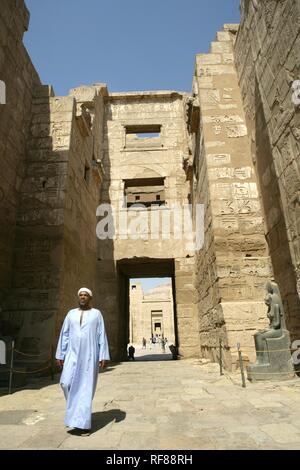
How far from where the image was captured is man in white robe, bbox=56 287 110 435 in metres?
2.74

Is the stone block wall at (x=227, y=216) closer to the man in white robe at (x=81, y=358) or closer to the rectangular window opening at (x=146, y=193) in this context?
the man in white robe at (x=81, y=358)

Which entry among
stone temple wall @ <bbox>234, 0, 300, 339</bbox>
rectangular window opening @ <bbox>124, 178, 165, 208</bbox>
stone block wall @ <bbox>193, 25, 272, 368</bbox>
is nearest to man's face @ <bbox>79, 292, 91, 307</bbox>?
stone temple wall @ <bbox>234, 0, 300, 339</bbox>

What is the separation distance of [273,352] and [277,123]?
4105 millimetres

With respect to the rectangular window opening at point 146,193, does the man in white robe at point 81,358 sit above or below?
below

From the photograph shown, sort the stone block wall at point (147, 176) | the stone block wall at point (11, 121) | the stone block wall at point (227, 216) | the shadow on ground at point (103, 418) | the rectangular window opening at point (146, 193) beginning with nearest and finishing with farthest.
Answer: the shadow on ground at point (103, 418) → the stone block wall at point (227, 216) → the stone block wall at point (11, 121) → the stone block wall at point (147, 176) → the rectangular window opening at point (146, 193)

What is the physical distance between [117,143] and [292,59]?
9.10 meters

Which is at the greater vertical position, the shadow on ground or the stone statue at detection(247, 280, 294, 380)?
the stone statue at detection(247, 280, 294, 380)

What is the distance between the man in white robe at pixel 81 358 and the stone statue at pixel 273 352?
2821 millimetres

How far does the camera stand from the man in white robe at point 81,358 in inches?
108

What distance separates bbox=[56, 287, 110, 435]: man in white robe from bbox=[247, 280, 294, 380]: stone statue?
282 centimetres

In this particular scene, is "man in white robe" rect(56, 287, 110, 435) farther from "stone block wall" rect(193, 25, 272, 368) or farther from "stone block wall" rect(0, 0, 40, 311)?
"stone block wall" rect(0, 0, 40, 311)

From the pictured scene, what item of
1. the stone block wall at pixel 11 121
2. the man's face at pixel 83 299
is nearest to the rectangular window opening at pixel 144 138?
the stone block wall at pixel 11 121

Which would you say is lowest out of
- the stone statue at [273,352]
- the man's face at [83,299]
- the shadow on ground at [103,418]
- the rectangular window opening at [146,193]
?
the shadow on ground at [103,418]
